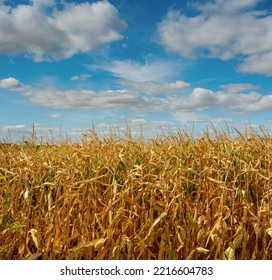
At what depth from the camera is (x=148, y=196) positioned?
459 cm

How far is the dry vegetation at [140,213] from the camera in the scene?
4070 millimetres

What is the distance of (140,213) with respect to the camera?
4.34m

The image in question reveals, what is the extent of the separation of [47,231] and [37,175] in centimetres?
118

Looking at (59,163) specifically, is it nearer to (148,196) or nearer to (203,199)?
(148,196)

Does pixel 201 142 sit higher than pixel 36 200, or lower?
higher

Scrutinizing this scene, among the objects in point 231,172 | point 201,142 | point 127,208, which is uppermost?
point 201,142

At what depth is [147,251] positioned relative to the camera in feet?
13.3

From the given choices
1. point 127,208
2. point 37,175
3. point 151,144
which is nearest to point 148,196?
point 127,208

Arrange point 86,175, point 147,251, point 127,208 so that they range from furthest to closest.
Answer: point 86,175 → point 127,208 → point 147,251

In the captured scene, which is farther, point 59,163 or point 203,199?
point 59,163

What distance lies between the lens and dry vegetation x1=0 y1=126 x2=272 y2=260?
4070 mm

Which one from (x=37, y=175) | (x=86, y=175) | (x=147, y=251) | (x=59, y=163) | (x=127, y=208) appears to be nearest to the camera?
(x=147, y=251)

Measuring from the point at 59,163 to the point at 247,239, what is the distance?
9.44 ft

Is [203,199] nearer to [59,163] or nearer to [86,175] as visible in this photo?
[86,175]
